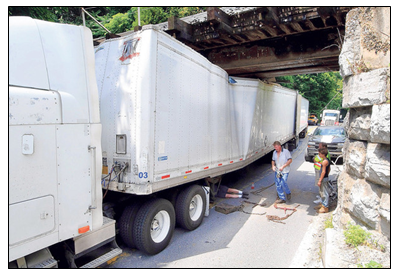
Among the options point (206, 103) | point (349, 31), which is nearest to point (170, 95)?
point (206, 103)

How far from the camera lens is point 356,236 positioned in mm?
3908

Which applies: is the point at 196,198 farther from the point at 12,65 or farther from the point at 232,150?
the point at 12,65

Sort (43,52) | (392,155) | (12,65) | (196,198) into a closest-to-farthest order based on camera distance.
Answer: (12,65)
(43,52)
(392,155)
(196,198)

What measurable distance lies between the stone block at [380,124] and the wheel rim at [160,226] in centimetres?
384

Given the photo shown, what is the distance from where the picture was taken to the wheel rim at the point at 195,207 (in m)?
A: 6.09

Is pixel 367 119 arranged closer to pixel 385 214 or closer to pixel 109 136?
pixel 385 214

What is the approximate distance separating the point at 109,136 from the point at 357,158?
4.50m

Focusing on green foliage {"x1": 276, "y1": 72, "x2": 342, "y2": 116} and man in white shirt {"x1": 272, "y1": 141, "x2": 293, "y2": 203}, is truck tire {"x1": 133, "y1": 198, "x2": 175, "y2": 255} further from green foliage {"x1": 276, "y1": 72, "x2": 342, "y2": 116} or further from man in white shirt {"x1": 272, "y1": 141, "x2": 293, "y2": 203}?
green foliage {"x1": 276, "y1": 72, "x2": 342, "y2": 116}

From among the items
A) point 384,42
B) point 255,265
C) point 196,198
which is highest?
point 384,42

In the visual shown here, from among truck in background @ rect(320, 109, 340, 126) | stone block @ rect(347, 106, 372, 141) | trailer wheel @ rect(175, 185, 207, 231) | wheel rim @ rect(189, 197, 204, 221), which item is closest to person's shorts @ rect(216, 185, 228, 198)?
trailer wheel @ rect(175, 185, 207, 231)

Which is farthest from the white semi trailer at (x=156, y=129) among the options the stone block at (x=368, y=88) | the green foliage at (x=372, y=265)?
the green foliage at (x=372, y=265)

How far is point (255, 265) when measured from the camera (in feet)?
14.8

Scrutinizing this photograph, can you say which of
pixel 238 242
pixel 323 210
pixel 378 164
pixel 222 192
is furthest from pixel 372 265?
pixel 222 192

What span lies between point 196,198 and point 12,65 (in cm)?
448
